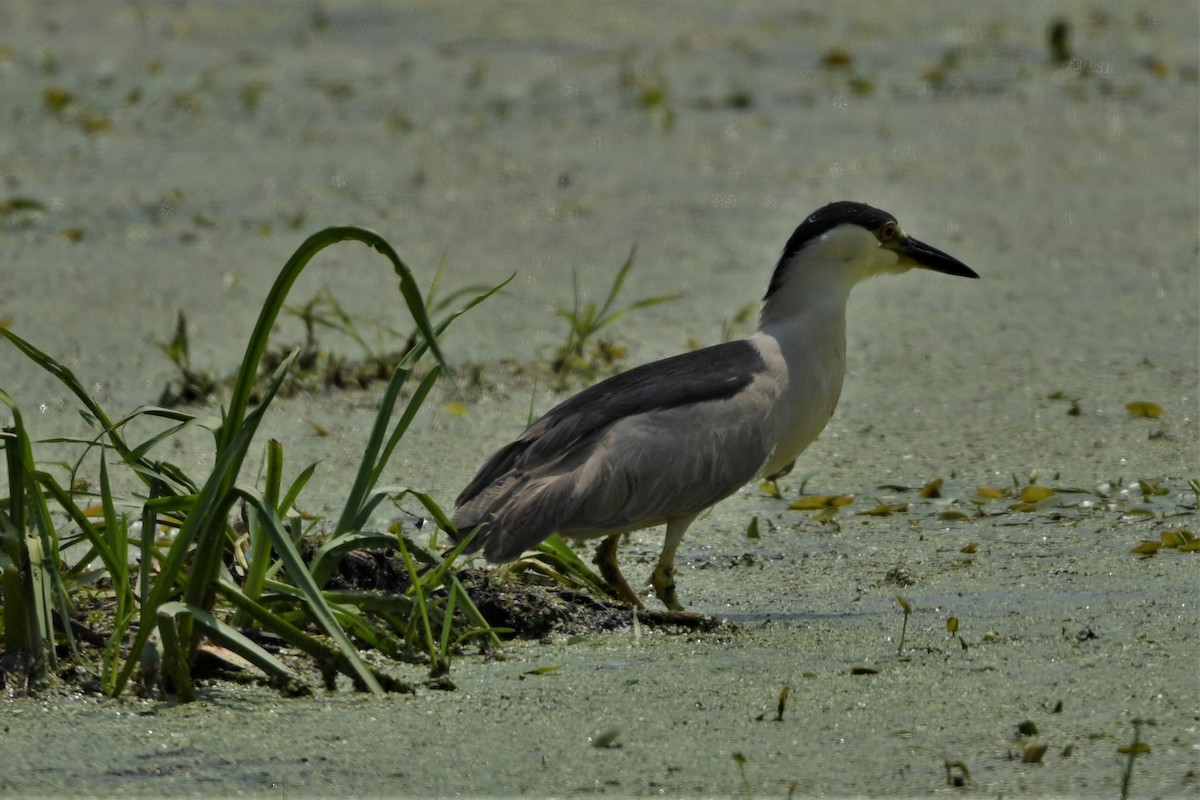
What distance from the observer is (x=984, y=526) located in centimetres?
421

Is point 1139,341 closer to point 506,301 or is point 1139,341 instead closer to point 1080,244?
point 1080,244

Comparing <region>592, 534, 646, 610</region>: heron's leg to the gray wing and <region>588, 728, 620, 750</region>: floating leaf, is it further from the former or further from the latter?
<region>588, 728, 620, 750</region>: floating leaf

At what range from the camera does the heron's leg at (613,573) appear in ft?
12.5

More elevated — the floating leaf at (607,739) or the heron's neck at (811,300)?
the heron's neck at (811,300)

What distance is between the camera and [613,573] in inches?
152

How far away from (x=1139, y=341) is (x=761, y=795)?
3408 mm

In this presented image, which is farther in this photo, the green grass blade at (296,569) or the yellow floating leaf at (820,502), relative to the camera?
the yellow floating leaf at (820,502)

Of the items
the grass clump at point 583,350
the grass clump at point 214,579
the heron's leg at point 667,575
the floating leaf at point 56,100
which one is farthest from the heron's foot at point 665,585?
the floating leaf at point 56,100

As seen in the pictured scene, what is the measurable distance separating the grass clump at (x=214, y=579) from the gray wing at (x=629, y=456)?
0.40 metres

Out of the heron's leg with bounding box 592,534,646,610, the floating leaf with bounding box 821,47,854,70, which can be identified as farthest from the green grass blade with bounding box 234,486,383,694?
the floating leaf with bounding box 821,47,854,70

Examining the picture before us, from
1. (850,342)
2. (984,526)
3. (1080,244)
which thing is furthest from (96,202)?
(984,526)

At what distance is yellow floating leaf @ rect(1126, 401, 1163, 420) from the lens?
16.0 ft

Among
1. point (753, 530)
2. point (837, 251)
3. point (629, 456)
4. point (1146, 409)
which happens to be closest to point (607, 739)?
point (629, 456)

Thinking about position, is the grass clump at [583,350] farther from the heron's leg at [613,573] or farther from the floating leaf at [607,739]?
the floating leaf at [607,739]
